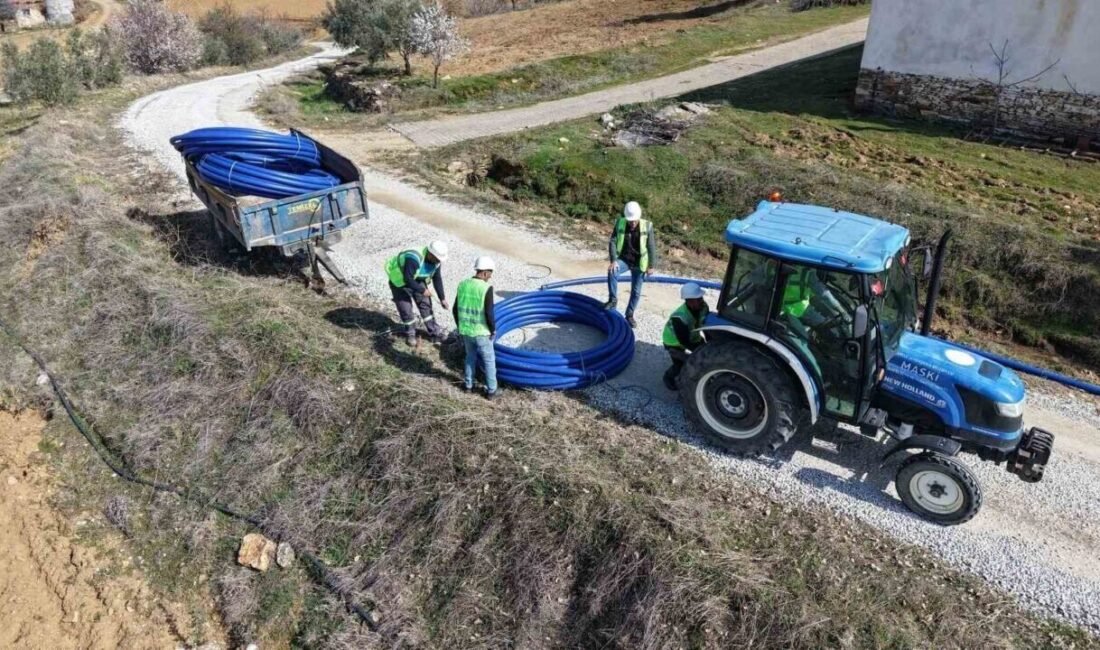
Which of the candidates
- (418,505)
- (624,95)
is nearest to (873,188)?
(418,505)

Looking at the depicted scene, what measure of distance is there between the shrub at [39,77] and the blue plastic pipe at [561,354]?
72.8ft

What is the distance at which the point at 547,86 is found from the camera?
2777cm

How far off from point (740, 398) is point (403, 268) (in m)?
4.33

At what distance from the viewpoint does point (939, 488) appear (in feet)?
21.7

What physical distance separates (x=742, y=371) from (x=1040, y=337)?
716cm

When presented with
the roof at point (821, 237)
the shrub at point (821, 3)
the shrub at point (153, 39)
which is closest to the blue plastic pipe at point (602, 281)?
the roof at point (821, 237)

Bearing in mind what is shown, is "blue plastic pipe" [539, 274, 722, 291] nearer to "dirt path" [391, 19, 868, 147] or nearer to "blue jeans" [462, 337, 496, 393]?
"blue jeans" [462, 337, 496, 393]

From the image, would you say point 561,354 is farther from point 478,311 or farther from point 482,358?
point 478,311

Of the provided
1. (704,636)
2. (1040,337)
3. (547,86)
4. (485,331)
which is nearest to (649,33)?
(547,86)

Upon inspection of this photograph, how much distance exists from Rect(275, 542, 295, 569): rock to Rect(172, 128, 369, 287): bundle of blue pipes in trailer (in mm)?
4812

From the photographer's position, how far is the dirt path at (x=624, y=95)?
2186cm

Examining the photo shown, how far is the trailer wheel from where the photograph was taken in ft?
21.0

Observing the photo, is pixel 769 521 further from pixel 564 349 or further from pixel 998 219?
pixel 998 219

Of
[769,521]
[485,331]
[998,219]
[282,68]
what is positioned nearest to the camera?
[769,521]
